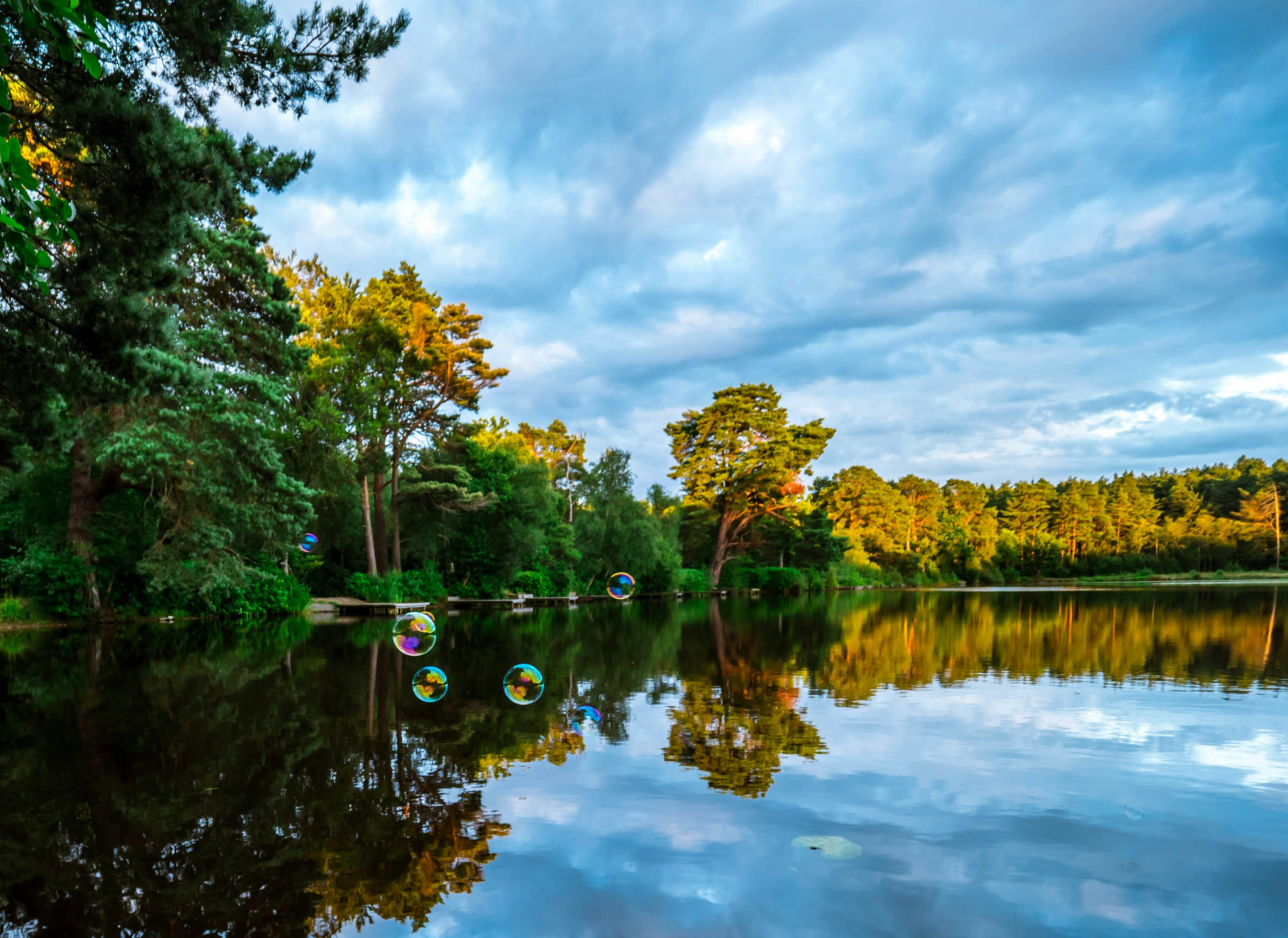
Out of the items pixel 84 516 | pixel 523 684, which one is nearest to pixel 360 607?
pixel 84 516

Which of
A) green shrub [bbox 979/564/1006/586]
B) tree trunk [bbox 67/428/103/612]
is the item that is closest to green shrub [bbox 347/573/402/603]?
tree trunk [bbox 67/428/103/612]

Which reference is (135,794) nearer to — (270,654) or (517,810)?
(517,810)

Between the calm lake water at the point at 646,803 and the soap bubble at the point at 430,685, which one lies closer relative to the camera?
the calm lake water at the point at 646,803

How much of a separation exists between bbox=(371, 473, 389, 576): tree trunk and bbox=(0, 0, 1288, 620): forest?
5.8 inches

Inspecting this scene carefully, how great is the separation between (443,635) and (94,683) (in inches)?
349

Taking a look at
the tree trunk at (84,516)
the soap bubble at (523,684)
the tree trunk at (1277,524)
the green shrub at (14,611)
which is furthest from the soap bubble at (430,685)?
the tree trunk at (1277,524)

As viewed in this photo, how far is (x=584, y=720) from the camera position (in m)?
8.73

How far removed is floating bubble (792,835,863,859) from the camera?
4828 millimetres

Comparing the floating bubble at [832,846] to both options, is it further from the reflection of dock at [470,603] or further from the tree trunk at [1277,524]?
the tree trunk at [1277,524]

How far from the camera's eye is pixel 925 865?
4.72 meters

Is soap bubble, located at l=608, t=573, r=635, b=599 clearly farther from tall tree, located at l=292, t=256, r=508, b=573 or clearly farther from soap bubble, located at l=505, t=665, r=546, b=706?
tall tree, located at l=292, t=256, r=508, b=573

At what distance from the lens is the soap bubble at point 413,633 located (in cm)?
1040

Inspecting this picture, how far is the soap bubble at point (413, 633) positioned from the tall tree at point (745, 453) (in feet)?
122

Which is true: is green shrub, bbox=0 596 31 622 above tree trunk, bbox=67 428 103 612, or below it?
below
